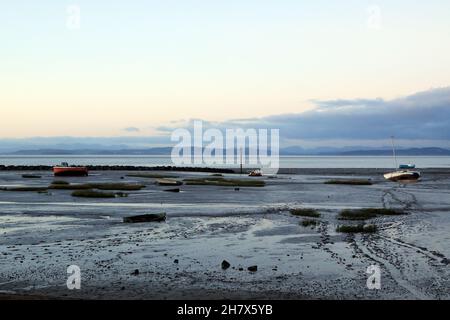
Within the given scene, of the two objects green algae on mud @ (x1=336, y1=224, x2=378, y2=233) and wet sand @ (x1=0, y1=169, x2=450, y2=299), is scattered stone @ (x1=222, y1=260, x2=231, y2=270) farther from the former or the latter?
green algae on mud @ (x1=336, y1=224, x2=378, y2=233)

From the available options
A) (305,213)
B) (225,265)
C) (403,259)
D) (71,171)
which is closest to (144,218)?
(305,213)

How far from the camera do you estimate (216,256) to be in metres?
22.0

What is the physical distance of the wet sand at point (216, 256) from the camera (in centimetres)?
1628

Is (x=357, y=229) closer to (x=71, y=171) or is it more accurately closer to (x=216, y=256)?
(x=216, y=256)

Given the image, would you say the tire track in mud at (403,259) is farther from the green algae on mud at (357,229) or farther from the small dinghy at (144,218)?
the small dinghy at (144,218)

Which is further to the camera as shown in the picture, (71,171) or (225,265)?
(71,171)

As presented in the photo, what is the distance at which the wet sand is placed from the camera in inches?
641

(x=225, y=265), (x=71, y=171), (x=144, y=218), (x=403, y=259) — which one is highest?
(x=71, y=171)

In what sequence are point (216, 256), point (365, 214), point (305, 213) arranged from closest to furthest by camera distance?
point (216, 256)
point (365, 214)
point (305, 213)

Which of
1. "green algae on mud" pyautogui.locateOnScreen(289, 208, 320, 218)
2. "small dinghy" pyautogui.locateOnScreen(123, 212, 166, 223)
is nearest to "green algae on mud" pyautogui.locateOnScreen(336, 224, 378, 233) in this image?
"green algae on mud" pyautogui.locateOnScreen(289, 208, 320, 218)

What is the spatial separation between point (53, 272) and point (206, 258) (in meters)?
6.03

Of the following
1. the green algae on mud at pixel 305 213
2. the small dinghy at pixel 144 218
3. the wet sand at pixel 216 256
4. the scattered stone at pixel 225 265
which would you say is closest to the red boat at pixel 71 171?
the wet sand at pixel 216 256
